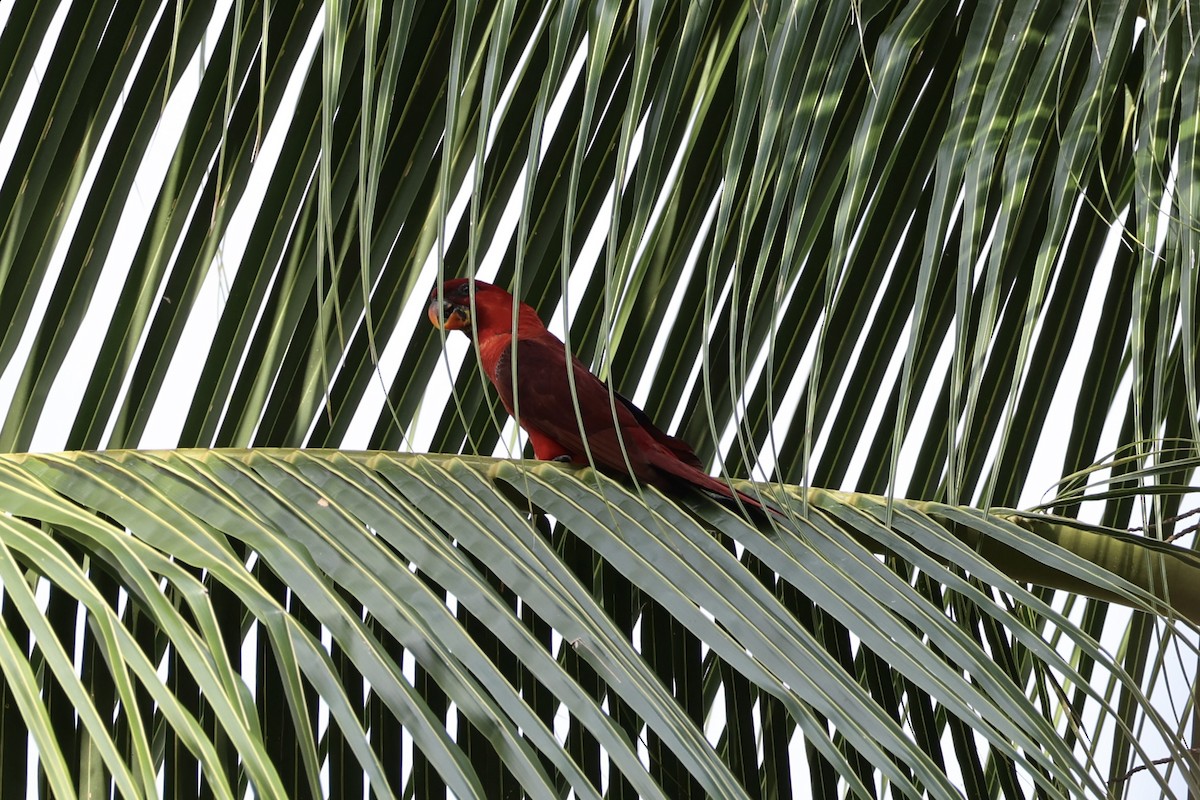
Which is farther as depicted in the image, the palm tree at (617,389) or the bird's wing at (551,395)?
the bird's wing at (551,395)

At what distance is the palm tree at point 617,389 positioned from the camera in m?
0.58

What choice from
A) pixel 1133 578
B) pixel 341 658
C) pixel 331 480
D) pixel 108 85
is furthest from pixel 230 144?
pixel 1133 578

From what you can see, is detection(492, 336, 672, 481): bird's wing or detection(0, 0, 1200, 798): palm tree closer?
detection(0, 0, 1200, 798): palm tree

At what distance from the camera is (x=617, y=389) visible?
4.18 ft

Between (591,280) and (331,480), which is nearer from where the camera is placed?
(331,480)

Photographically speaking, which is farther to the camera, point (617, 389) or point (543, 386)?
point (543, 386)

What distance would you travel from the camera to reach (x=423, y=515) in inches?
33.7

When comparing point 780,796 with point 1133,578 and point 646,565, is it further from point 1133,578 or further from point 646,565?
point 1133,578

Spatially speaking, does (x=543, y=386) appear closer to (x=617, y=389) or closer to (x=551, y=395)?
(x=551, y=395)

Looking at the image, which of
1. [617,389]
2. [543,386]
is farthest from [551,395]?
[617,389]

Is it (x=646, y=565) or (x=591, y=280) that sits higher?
(x=591, y=280)

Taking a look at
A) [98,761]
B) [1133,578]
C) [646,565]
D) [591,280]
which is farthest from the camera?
[591,280]

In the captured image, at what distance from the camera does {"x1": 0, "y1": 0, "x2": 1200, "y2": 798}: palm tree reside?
58 cm

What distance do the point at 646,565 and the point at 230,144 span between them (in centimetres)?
51
